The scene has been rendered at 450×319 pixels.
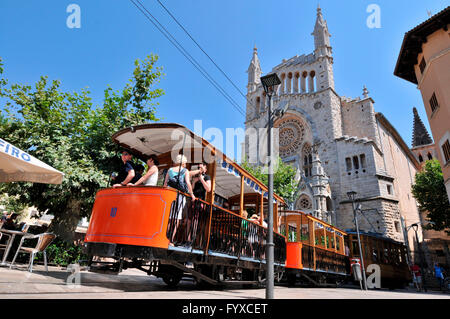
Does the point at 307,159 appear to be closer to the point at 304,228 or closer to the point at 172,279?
the point at 304,228

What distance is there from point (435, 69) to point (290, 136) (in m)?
20.6

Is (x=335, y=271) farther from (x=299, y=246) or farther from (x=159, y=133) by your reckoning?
(x=159, y=133)

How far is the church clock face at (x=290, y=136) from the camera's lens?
30609 millimetres

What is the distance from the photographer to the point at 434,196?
19.7 meters

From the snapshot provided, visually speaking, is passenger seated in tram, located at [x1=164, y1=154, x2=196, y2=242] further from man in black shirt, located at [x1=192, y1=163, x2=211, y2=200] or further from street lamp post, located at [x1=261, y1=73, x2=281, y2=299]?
street lamp post, located at [x1=261, y1=73, x2=281, y2=299]

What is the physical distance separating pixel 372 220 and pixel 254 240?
20.0m

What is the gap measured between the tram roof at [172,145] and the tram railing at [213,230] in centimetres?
104

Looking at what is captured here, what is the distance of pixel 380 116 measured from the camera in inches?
1110

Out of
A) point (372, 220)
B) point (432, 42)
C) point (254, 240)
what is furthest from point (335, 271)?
point (372, 220)

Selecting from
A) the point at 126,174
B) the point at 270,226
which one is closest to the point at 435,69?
the point at 270,226

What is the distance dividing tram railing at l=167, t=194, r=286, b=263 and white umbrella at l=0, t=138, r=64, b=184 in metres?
2.98

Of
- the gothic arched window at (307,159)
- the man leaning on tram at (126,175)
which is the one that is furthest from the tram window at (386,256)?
the man leaning on tram at (126,175)

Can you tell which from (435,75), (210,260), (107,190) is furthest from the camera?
(435,75)

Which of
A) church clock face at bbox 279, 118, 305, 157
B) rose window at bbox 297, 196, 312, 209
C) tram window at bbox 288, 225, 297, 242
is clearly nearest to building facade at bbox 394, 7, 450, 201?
tram window at bbox 288, 225, 297, 242
